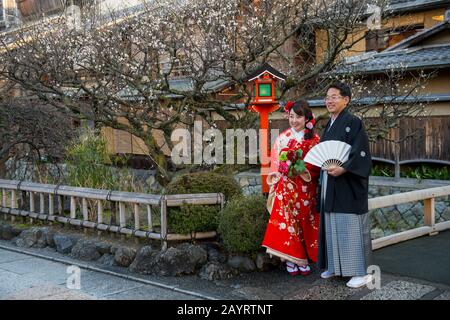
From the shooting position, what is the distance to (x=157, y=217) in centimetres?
811

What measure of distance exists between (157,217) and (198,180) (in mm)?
1593

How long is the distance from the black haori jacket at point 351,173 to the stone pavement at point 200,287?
850 millimetres

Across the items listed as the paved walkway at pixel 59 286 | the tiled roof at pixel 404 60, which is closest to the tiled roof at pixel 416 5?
the tiled roof at pixel 404 60

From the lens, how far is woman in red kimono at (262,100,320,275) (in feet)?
18.6

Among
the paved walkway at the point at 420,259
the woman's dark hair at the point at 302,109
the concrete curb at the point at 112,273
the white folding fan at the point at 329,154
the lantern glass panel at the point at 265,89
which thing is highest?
the lantern glass panel at the point at 265,89

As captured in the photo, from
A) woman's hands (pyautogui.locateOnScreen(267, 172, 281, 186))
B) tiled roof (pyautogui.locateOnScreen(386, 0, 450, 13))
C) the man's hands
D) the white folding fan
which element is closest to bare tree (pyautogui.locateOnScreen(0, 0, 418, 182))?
woman's hands (pyautogui.locateOnScreen(267, 172, 281, 186))

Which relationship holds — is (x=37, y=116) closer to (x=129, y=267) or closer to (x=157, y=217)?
(x=157, y=217)

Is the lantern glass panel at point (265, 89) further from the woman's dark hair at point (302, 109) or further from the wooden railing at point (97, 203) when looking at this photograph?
the wooden railing at point (97, 203)

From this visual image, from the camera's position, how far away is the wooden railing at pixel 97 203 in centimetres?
660

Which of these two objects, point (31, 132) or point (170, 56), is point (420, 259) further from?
point (31, 132)

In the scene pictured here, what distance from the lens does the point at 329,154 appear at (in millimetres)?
5219

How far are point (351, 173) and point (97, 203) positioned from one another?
4462 millimetres

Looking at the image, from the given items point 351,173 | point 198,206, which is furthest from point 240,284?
point 351,173
